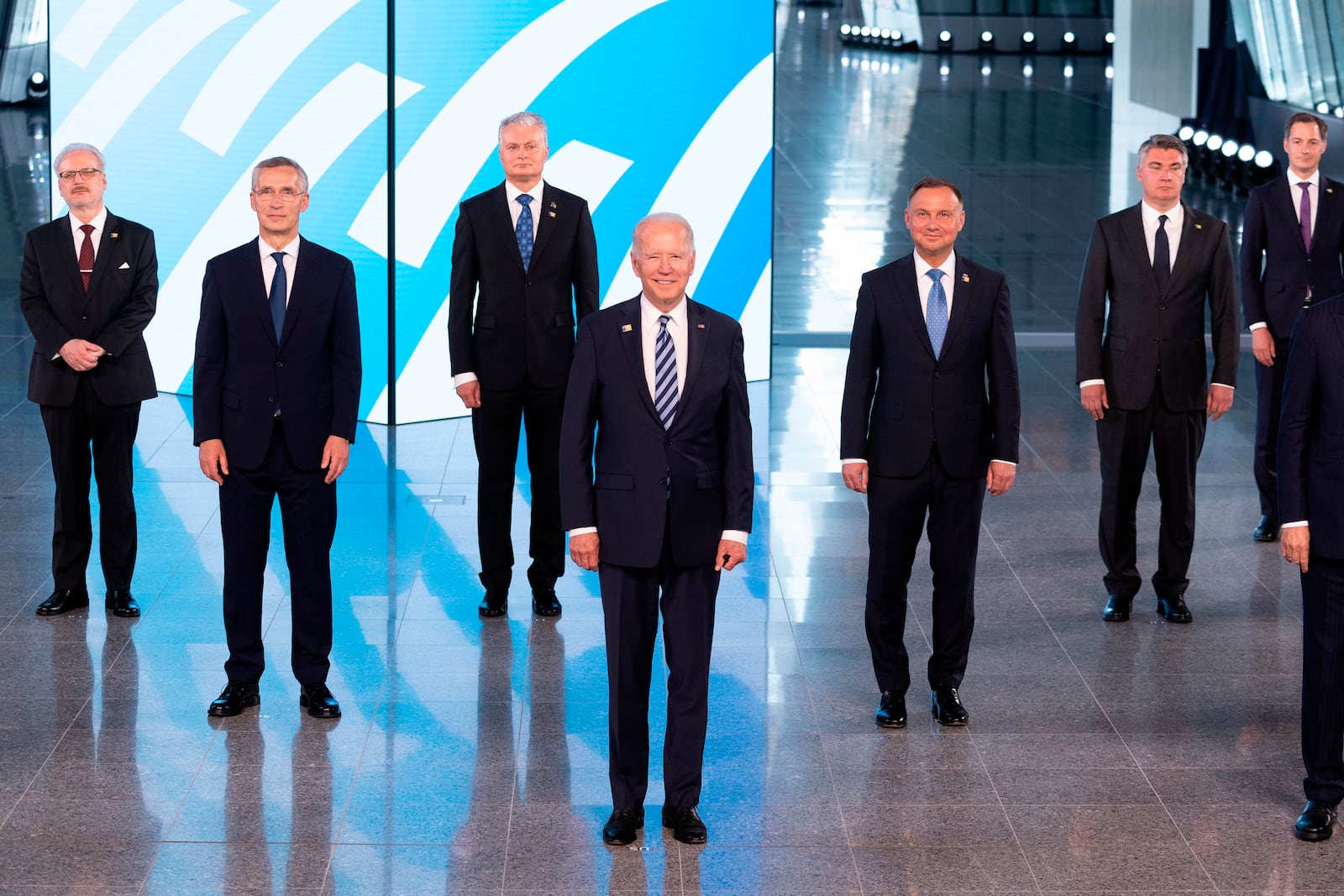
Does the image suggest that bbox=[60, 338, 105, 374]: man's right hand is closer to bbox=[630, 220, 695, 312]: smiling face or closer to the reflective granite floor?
the reflective granite floor

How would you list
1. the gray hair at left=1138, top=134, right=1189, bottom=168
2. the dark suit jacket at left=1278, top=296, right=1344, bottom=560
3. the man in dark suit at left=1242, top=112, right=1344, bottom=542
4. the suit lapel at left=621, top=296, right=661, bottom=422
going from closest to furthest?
the suit lapel at left=621, top=296, right=661, bottom=422
the dark suit jacket at left=1278, top=296, right=1344, bottom=560
the gray hair at left=1138, top=134, right=1189, bottom=168
the man in dark suit at left=1242, top=112, right=1344, bottom=542

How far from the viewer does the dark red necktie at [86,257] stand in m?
6.46

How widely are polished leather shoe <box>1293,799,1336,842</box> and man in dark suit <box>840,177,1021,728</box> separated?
4.06ft

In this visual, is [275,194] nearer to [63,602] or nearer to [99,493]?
[99,493]

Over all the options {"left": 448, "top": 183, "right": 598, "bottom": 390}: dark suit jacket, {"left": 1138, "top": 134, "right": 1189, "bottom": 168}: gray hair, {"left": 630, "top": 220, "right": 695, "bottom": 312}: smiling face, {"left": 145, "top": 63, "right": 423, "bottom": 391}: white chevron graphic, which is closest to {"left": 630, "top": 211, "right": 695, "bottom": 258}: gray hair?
{"left": 630, "top": 220, "right": 695, "bottom": 312}: smiling face

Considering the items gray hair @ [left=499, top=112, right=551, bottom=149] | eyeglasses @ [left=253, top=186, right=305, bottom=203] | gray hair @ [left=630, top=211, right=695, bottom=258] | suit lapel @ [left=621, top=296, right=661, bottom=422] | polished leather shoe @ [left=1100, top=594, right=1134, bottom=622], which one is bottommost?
polished leather shoe @ [left=1100, top=594, right=1134, bottom=622]

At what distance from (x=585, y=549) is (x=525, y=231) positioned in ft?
7.70

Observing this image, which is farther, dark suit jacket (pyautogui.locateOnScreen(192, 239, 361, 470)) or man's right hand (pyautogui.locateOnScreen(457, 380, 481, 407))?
man's right hand (pyautogui.locateOnScreen(457, 380, 481, 407))

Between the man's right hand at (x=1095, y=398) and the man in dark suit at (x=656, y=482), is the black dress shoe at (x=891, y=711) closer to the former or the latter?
the man in dark suit at (x=656, y=482)

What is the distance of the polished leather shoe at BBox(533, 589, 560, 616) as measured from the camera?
679cm

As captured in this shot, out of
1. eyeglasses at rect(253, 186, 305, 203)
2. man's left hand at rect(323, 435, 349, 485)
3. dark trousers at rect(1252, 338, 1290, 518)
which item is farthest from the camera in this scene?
dark trousers at rect(1252, 338, 1290, 518)

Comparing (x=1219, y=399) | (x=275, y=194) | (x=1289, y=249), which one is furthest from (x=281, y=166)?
(x=1289, y=249)

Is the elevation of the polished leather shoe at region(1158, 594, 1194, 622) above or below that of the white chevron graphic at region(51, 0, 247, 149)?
below

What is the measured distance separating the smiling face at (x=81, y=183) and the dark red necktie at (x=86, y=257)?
3.1 inches
